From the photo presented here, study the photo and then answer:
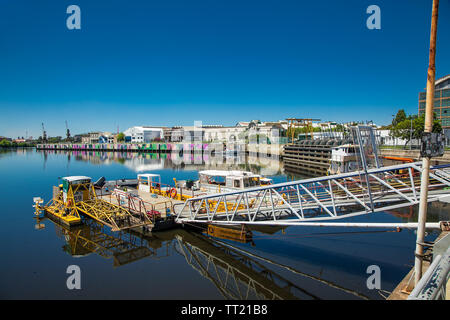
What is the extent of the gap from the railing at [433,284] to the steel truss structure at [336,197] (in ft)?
16.2

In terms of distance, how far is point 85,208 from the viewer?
2328cm

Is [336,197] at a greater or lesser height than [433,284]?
greater

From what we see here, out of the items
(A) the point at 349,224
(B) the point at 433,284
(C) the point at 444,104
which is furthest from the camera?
(C) the point at 444,104

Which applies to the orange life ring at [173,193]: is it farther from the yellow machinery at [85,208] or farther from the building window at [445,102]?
the building window at [445,102]

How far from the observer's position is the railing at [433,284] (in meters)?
5.52

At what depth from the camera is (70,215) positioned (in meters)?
23.8

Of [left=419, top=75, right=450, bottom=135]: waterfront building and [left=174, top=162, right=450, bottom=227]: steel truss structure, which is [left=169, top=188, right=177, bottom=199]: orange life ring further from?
[left=419, top=75, right=450, bottom=135]: waterfront building

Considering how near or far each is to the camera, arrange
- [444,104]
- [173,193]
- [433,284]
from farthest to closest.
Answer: [444,104] < [173,193] < [433,284]

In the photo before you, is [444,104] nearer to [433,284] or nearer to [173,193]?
[173,193]

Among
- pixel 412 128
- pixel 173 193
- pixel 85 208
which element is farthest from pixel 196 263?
pixel 412 128

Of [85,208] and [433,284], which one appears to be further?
[85,208]

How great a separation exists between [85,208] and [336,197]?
20.0m

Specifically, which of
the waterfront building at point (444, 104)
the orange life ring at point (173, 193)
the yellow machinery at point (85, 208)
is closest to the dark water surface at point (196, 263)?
the yellow machinery at point (85, 208)

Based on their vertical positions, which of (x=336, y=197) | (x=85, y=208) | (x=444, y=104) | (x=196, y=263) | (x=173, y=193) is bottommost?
(x=196, y=263)
